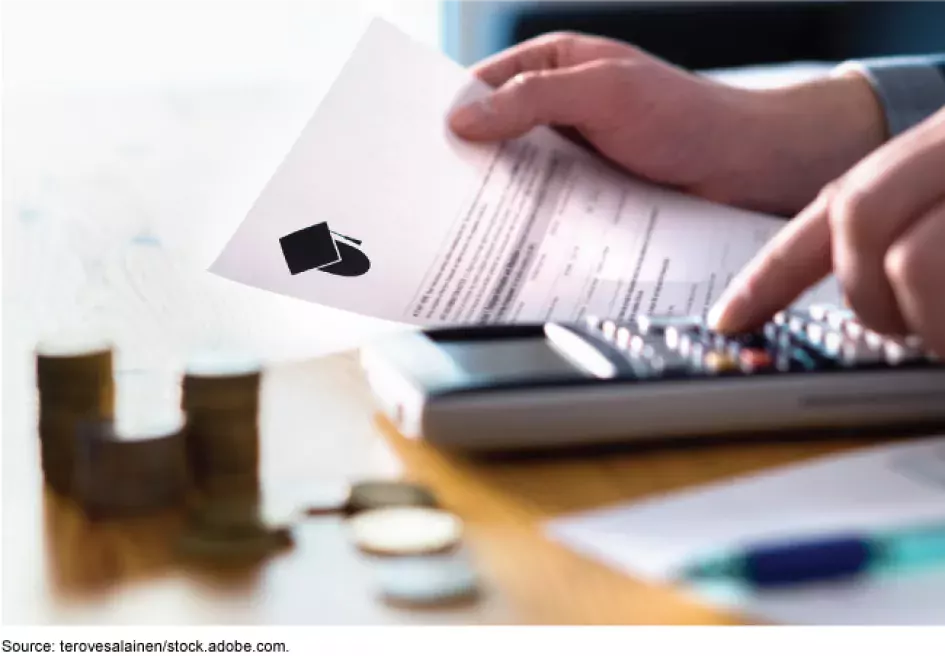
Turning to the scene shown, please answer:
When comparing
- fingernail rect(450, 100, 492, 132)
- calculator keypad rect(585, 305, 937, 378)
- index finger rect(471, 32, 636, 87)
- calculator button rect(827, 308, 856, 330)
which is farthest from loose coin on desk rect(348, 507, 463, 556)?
index finger rect(471, 32, 636, 87)

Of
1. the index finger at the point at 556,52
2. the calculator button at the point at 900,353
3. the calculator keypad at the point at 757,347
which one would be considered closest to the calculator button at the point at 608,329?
the calculator keypad at the point at 757,347

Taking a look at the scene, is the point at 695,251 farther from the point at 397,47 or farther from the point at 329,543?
the point at 329,543

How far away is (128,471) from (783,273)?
274mm

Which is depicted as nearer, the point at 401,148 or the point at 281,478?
the point at 281,478

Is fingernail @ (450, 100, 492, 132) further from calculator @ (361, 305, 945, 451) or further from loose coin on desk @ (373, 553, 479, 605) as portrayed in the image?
loose coin on desk @ (373, 553, 479, 605)

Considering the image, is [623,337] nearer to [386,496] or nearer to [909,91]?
[386,496]

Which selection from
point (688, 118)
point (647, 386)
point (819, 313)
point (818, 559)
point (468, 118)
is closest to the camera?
point (818, 559)

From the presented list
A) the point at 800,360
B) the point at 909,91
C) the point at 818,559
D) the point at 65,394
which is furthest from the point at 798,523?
the point at 909,91

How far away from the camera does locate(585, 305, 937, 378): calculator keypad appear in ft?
1.35

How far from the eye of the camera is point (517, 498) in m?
0.35

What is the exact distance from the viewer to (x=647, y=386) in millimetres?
393

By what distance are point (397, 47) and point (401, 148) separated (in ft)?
0.27

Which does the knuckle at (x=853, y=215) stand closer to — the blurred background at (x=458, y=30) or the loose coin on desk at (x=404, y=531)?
the loose coin on desk at (x=404, y=531)
